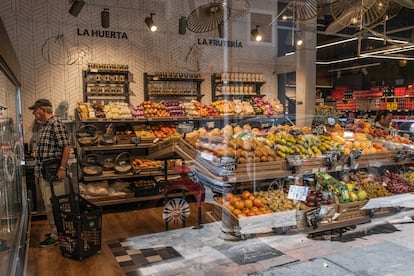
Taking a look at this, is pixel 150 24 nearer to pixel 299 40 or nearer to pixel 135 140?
pixel 135 140

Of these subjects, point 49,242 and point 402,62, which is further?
point 402,62

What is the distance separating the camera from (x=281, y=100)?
23.2ft

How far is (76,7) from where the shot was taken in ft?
17.2

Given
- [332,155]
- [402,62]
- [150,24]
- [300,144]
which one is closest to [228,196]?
[300,144]

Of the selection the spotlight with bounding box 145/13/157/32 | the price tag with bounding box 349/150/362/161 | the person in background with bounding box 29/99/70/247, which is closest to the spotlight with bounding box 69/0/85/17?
the spotlight with bounding box 145/13/157/32

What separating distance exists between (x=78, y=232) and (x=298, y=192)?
216 cm

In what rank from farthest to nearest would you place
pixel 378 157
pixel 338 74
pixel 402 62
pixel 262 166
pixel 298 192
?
pixel 338 74
pixel 402 62
pixel 378 157
pixel 298 192
pixel 262 166

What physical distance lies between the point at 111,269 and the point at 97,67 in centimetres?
344

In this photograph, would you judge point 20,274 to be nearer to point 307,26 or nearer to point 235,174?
point 235,174

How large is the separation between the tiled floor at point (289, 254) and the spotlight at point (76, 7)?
11.0ft

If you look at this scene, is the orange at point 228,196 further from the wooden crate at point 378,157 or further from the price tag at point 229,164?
the wooden crate at point 378,157

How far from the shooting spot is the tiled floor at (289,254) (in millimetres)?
3016

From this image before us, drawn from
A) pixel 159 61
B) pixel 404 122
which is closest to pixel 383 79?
pixel 404 122

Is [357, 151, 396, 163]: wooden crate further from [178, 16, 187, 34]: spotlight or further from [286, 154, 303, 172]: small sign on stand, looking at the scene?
[178, 16, 187, 34]: spotlight
